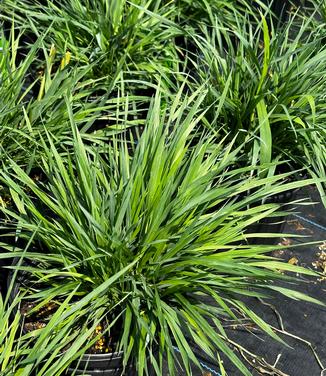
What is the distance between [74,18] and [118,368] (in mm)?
1404

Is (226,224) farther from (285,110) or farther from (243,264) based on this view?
(285,110)

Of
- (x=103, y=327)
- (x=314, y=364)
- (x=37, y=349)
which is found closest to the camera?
(x=37, y=349)

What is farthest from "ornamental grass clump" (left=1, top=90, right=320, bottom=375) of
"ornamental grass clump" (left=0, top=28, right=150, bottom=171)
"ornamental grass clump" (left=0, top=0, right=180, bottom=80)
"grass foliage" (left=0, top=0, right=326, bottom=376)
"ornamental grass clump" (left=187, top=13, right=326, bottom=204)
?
"ornamental grass clump" (left=0, top=0, right=180, bottom=80)

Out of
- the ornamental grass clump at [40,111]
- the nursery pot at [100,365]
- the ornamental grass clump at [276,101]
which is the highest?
the ornamental grass clump at [276,101]

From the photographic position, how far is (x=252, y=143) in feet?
7.39

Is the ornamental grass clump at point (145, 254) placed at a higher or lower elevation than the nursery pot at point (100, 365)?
higher

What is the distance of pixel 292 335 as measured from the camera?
82.3 inches

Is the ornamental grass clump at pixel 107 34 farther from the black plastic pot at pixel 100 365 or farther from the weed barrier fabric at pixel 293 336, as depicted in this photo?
the black plastic pot at pixel 100 365

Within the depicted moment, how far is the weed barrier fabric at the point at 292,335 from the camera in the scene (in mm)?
2072

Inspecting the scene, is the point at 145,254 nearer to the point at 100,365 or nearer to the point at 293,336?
the point at 100,365

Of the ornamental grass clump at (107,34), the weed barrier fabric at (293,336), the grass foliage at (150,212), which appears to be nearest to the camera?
the grass foliage at (150,212)

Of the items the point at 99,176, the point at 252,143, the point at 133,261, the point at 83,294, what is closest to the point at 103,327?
the point at 83,294

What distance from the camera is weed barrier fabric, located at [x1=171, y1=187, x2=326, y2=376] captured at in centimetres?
207

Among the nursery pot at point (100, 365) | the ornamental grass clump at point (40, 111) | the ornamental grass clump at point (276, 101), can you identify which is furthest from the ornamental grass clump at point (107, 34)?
the nursery pot at point (100, 365)
